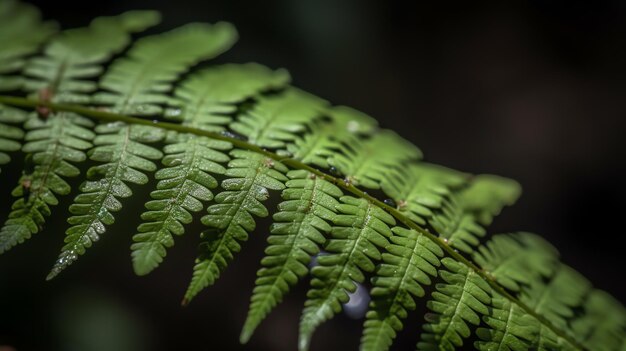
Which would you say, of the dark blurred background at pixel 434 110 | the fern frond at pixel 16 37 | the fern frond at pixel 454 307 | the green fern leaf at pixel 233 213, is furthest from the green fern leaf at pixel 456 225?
the dark blurred background at pixel 434 110

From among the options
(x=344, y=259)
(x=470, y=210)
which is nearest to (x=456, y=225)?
(x=470, y=210)

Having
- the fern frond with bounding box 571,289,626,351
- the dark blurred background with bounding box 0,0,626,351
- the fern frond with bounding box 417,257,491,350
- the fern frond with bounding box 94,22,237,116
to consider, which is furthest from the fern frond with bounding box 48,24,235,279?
the fern frond with bounding box 571,289,626,351

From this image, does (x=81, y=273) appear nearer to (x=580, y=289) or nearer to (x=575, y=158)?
(x=580, y=289)

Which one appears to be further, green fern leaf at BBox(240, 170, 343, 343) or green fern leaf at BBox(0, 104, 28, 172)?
green fern leaf at BBox(0, 104, 28, 172)

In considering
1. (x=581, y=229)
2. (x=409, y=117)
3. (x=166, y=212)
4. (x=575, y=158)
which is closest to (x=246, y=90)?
(x=166, y=212)

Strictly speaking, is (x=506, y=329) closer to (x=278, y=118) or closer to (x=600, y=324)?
(x=600, y=324)

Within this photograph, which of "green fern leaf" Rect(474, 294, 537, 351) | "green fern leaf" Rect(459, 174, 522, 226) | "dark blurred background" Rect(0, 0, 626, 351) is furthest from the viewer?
"dark blurred background" Rect(0, 0, 626, 351)

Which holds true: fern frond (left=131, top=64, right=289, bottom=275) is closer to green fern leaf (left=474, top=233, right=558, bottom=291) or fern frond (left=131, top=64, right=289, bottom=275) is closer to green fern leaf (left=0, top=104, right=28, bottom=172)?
green fern leaf (left=0, top=104, right=28, bottom=172)
